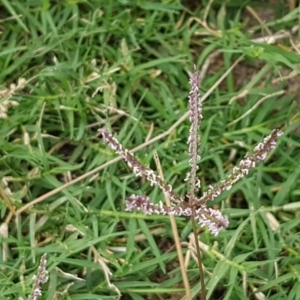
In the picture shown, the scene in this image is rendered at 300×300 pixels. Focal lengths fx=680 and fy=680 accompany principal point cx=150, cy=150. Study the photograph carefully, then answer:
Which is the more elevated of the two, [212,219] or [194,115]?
[194,115]

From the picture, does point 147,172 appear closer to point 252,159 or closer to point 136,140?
point 252,159

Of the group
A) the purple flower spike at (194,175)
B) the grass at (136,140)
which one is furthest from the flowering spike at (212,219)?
the grass at (136,140)

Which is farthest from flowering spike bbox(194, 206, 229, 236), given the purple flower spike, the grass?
the grass

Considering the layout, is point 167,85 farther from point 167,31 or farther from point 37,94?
point 37,94

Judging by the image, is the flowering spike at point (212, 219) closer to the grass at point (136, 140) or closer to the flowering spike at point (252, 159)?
the flowering spike at point (252, 159)

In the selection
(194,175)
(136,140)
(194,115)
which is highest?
(194,115)

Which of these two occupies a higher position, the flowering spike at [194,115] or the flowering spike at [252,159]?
the flowering spike at [194,115]

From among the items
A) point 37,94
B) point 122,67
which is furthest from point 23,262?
point 122,67

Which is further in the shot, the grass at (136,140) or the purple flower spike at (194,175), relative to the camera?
the grass at (136,140)

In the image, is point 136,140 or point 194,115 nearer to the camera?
point 194,115

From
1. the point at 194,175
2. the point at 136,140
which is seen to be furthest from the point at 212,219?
the point at 136,140
